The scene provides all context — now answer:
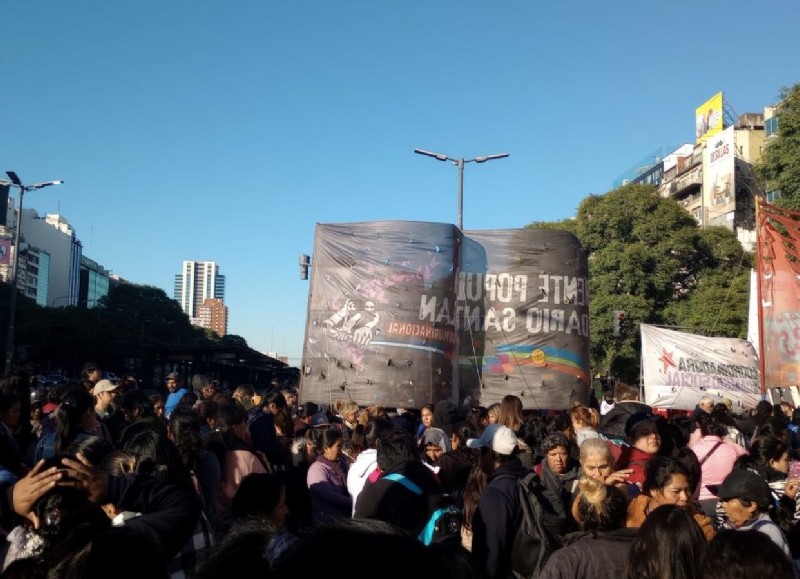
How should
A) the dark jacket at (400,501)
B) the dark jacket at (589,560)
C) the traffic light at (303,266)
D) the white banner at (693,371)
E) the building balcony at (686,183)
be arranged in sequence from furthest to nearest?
1. the building balcony at (686,183)
2. the traffic light at (303,266)
3. the white banner at (693,371)
4. the dark jacket at (400,501)
5. the dark jacket at (589,560)

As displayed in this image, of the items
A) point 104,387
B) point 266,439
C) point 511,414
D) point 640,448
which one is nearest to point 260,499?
point 640,448

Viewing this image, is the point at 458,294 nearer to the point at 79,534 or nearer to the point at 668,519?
the point at 668,519

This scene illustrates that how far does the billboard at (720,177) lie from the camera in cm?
5781

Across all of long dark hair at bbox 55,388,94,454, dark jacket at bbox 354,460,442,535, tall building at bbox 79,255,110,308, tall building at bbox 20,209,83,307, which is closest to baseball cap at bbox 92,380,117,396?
long dark hair at bbox 55,388,94,454

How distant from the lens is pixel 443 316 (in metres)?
13.2

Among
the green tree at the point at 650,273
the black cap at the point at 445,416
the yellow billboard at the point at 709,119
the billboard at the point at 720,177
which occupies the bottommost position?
the black cap at the point at 445,416

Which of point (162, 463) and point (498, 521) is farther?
point (498, 521)

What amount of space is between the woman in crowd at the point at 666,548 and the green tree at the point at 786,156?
26453 millimetres

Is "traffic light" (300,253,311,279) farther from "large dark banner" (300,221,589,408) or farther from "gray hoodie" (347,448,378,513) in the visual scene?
"gray hoodie" (347,448,378,513)

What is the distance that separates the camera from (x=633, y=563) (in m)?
3.14

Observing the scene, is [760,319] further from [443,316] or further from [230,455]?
[230,455]

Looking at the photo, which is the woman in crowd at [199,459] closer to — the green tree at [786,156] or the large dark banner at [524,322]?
the large dark banner at [524,322]

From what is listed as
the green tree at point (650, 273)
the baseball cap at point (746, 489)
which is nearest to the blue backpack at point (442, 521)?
the baseball cap at point (746, 489)

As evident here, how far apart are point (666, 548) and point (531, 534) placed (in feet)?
4.60
